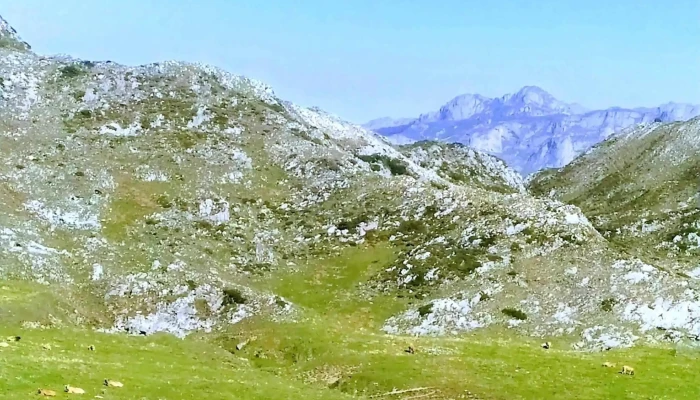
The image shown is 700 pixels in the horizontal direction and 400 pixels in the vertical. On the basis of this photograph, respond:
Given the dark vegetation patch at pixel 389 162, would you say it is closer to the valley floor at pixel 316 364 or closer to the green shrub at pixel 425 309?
the green shrub at pixel 425 309

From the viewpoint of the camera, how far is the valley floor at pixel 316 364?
153 ft

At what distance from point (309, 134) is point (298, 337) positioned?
79.0 metres

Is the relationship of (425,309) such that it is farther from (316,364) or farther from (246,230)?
(246,230)

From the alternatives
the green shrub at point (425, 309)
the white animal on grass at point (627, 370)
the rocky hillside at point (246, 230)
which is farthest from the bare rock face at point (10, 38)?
the white animal on grass at point (627, 370)

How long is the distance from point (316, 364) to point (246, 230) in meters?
43.3

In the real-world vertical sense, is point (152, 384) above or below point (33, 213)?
below

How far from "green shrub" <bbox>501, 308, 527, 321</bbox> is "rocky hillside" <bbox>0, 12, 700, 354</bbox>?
0.22 meters

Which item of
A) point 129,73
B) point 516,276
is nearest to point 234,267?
point 516,276

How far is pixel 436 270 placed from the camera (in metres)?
89.3

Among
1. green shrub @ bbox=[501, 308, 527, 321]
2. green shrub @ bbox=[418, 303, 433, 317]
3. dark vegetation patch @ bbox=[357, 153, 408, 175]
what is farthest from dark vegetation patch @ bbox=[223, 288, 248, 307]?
dark vegetation patch @ bbox=[357, 153, 408, 175]

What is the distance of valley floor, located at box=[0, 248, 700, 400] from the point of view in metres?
46.8

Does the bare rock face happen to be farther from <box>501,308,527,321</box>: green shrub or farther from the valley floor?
<box>501,308,527,321</box>: green shrub

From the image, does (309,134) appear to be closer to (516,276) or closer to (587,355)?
(516,276)

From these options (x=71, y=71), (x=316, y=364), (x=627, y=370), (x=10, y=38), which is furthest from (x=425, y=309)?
(x=10, y=38)
